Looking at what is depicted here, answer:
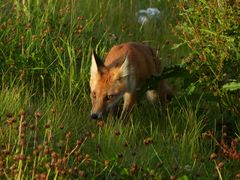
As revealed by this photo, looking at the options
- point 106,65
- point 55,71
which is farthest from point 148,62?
point 55,71

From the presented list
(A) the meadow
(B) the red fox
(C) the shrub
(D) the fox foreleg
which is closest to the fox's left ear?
(B) the red fox

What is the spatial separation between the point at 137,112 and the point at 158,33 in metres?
3.33

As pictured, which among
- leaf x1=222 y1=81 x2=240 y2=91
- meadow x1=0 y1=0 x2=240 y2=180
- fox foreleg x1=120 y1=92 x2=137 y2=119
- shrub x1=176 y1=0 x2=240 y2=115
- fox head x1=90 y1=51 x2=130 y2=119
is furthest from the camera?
fox foreleg x1=120 y1=92 x2=137 y2=119

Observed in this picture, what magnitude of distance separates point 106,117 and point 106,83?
1.41 ft

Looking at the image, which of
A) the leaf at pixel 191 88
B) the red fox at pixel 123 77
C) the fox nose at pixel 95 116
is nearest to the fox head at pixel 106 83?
the red fox at pixel 123 77

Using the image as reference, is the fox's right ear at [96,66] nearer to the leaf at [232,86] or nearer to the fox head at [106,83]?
the fox head at [106,83]

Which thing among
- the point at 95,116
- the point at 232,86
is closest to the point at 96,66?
the point at 95,116

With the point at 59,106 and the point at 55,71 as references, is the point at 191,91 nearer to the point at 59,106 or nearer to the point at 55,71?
the point at 59,106

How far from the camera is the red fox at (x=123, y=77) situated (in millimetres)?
7562

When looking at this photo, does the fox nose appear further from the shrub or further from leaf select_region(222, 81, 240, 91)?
leaf select_region(222, 81, 240, 91)

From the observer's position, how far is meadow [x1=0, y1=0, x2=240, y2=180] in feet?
18.3

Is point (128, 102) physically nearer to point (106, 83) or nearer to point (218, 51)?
point (106, 83)

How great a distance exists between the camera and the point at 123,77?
782cm

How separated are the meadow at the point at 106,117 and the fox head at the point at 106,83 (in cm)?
18
